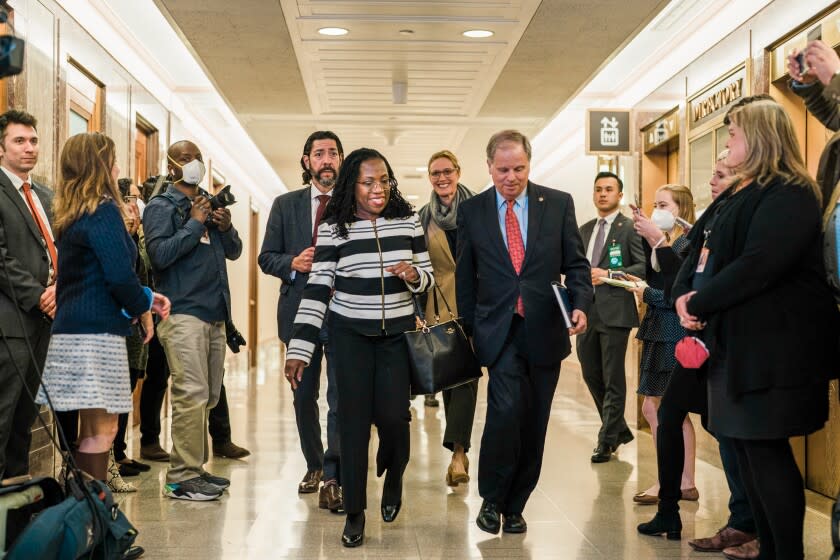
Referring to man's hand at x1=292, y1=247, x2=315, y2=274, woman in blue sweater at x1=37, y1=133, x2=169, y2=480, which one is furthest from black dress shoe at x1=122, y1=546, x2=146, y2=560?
man's hand at x1=292, y1=247, x2=315, y2=274

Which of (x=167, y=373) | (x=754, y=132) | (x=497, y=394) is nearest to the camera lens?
(x=754, y=132)

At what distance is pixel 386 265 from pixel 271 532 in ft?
4.17

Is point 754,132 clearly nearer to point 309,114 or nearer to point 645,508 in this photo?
point 645,508

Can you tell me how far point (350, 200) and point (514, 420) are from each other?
1153 millimetres

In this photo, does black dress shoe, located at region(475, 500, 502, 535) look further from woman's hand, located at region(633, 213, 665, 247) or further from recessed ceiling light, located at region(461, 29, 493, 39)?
recessed ceiling light, located at region(461, 29, 493, 39)

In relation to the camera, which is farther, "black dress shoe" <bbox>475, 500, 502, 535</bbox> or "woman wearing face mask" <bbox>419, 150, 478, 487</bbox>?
"woman wearing face mask" <bbox>419, 150, 478, 487</bbox>

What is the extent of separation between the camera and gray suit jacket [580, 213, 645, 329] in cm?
587

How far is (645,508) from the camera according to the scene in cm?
446

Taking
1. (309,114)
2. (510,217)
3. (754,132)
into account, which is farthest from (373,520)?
(309,114)

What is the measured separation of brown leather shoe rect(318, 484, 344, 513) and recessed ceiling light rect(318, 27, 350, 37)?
3685 mm

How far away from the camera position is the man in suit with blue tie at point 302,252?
4.59 metres

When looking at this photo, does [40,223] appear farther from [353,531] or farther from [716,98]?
[716,98]

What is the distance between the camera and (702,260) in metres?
3.32

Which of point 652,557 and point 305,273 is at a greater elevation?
point 305,273
